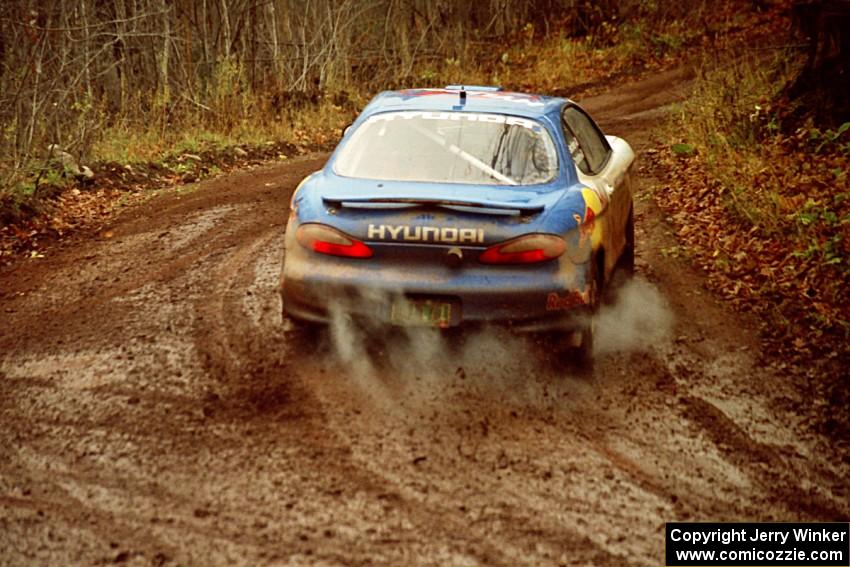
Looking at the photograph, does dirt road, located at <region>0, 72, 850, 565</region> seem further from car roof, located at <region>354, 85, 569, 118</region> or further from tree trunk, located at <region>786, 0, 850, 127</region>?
tree trunk, located at <region>786, 0, 850, 127</region>

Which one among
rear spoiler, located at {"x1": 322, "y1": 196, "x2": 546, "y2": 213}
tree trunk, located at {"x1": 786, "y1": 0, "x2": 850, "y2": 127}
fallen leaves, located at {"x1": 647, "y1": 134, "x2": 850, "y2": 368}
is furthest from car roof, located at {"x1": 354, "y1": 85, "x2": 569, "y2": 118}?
tree trunk, located at {"x1": 786, "y1": 0, "x2": 850, "y2": 127}

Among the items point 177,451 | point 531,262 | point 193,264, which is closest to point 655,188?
point 193,264

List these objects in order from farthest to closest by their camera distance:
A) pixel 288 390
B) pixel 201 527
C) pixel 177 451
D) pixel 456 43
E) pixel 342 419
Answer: pixel 456 43
pixel 288 390
pixel 342 419
pixel 177 451
pixel 201 527

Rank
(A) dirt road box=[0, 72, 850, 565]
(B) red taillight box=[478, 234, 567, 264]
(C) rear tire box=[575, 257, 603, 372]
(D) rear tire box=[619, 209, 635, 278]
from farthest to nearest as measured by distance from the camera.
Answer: (D) rear tire box=[619, 209, 635, 278] → (C) rear tire box=[575, 257, 603, 372] → (B) red taillight box=[478, 234, 567, 264] → (A) dirt road box=[0, 72, 850, 565]

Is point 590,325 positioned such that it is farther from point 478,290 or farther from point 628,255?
point 628,255

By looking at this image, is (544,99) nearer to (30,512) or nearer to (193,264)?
(193,264)

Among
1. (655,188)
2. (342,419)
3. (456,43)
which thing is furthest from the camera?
(456,43)

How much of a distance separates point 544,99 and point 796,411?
2790 millimetres

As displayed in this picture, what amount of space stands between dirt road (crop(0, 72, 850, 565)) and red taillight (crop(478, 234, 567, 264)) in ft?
2.65

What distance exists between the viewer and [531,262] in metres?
5.58

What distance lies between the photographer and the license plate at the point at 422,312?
18.4 feet

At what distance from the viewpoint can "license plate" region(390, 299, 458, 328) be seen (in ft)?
18.4

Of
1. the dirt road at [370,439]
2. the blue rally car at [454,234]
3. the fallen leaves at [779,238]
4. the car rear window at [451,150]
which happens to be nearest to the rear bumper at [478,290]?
the blue rally car at [454,234]

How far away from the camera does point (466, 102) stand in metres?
6.74
